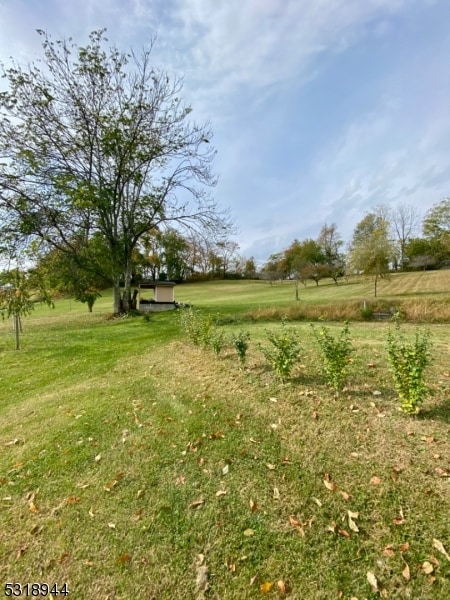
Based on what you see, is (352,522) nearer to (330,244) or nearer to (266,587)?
(266,587)

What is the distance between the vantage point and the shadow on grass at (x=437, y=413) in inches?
129

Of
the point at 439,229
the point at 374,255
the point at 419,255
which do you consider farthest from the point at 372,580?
the point at 419,255

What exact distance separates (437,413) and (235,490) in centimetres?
249

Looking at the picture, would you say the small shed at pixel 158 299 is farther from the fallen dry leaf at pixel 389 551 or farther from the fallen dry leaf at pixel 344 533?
the fallen dry leaf at pixel 389 551

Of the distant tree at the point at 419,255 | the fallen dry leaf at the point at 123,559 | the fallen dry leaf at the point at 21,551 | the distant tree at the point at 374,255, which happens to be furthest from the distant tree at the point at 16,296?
the distant tree at the point at 419,255

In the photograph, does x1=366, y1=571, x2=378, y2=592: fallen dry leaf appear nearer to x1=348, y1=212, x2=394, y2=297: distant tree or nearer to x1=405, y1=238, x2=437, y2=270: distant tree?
x1=348, y1=212, x2=394, y2=297: distant tree

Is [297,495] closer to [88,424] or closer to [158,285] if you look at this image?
[88,424]

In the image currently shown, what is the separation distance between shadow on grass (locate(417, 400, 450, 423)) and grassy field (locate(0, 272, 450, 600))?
0.7 inches

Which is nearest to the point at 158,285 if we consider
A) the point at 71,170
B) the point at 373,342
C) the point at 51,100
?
the point at 71,170

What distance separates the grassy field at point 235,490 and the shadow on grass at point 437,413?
0.06 ft

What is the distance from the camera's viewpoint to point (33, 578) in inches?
87.0

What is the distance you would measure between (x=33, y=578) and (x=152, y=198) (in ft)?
54.2

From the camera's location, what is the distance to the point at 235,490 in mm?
2754

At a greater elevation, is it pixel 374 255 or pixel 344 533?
pixel 374 255
